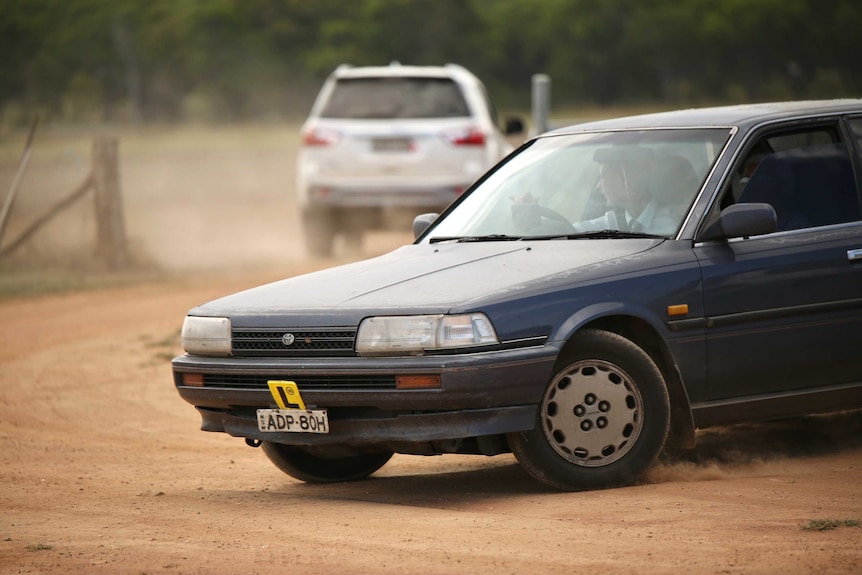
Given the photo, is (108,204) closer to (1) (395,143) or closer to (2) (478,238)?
(1) (395,143)

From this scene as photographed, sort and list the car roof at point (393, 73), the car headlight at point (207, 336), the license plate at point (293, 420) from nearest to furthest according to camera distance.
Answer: the license plate at point (293, 420)
the car headlight at point (207, 336)
the car roof at point (393, 73)

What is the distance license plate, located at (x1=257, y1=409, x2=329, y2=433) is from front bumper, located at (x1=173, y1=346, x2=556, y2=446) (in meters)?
0.03

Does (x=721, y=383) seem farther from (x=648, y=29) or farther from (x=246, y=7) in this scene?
(x=246, y=7)

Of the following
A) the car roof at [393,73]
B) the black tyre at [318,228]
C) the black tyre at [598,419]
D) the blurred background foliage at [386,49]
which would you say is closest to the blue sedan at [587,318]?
the black tyre at [598,419]

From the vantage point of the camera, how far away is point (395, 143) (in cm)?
1714

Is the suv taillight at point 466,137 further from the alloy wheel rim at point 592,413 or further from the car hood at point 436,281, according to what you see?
the alloy wheel rim at point 592,413

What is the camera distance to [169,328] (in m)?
13.0

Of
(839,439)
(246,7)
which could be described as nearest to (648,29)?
(246,7)

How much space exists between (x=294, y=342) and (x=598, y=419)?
4.20 ft

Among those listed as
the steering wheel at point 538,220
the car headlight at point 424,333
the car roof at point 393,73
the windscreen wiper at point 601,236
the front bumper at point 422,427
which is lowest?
the front bumper at point 422,427

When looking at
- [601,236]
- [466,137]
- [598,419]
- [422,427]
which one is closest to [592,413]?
[598,419]

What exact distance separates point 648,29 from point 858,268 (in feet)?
146

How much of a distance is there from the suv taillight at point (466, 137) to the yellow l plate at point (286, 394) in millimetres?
10784

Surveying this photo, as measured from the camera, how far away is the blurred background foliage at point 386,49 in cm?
3666
